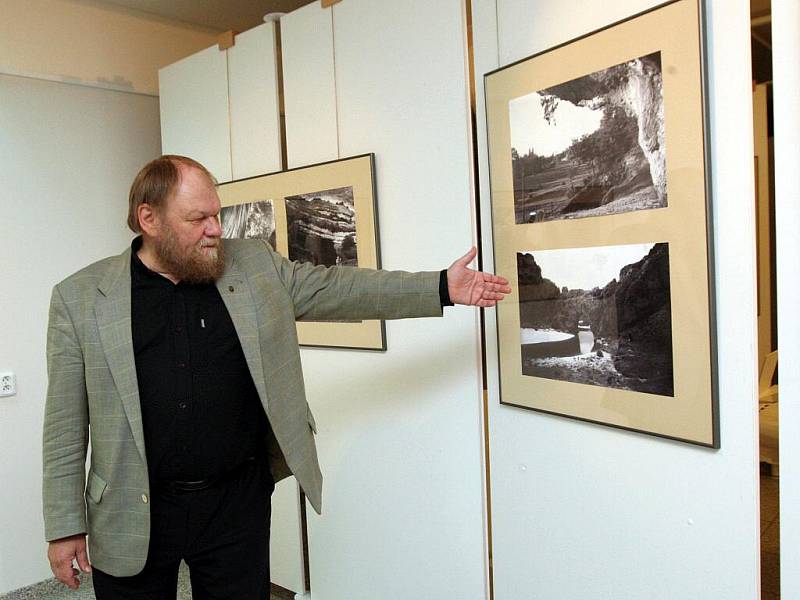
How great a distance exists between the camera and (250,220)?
129 inches

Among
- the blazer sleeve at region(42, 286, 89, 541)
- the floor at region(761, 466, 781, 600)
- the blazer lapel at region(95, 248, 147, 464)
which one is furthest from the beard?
the floor at region(761, 466, 781, 600)

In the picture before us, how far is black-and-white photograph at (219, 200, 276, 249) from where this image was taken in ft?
10.5

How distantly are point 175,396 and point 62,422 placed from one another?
12.8 inches

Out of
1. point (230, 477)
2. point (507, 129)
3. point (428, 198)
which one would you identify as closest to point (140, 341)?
point (230, 477)

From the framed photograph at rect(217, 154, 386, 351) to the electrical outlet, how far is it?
1.40 meters

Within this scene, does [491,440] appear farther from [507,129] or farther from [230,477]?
[507,129]

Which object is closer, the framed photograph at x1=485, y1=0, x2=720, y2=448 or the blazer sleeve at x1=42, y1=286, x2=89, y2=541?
the framed photograph at x1=485, y1=0, x2=720, y2=448

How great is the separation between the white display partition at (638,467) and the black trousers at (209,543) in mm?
811

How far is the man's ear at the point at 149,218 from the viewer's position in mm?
2098

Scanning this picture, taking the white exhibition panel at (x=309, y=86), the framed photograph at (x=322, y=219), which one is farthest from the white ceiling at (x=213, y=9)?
the framed photograph at (x=322, y=219)

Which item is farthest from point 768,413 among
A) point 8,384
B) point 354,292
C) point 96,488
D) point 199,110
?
point 8,384

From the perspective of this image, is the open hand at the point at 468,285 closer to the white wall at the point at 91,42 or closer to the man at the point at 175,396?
the man at the point at 175,396

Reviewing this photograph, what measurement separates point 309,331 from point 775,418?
189 centimetres

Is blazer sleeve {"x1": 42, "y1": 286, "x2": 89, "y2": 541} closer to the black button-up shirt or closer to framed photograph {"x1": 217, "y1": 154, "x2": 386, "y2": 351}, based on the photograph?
the black button-up shirt
